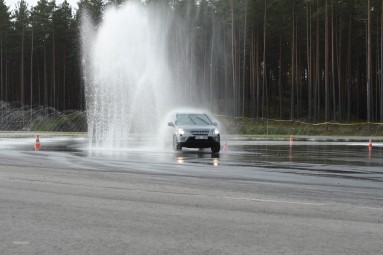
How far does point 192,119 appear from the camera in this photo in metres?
26.8

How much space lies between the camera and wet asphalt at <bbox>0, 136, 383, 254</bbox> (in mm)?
6586

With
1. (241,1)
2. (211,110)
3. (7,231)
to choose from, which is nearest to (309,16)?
(241,1)

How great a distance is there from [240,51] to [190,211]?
67.5 meters

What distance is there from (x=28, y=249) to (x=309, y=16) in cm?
6481

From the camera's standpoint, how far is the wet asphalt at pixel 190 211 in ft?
21.6

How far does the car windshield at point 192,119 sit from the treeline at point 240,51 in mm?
34965

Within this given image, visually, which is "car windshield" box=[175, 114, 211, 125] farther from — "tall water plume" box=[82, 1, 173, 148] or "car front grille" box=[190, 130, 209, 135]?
"tall water plume" box=[82, 1, 173, 148]

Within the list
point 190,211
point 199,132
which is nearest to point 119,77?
point 199,132

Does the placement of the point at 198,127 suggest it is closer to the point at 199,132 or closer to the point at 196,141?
the point at 199,132

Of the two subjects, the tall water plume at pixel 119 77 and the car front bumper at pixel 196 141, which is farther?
the tall water plume at pixel 119 77

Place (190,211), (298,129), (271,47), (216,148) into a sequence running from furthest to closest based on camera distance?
(271,47)
(298,129)
(216,148)
(190,211)

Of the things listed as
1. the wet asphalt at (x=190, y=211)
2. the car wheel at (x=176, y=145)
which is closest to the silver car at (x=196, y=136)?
the car wheel at (x=176, y=145)

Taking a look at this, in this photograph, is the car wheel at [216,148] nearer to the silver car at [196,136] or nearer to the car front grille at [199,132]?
the silver car at [196,136]

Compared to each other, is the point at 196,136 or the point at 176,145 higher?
the point at 196,136
